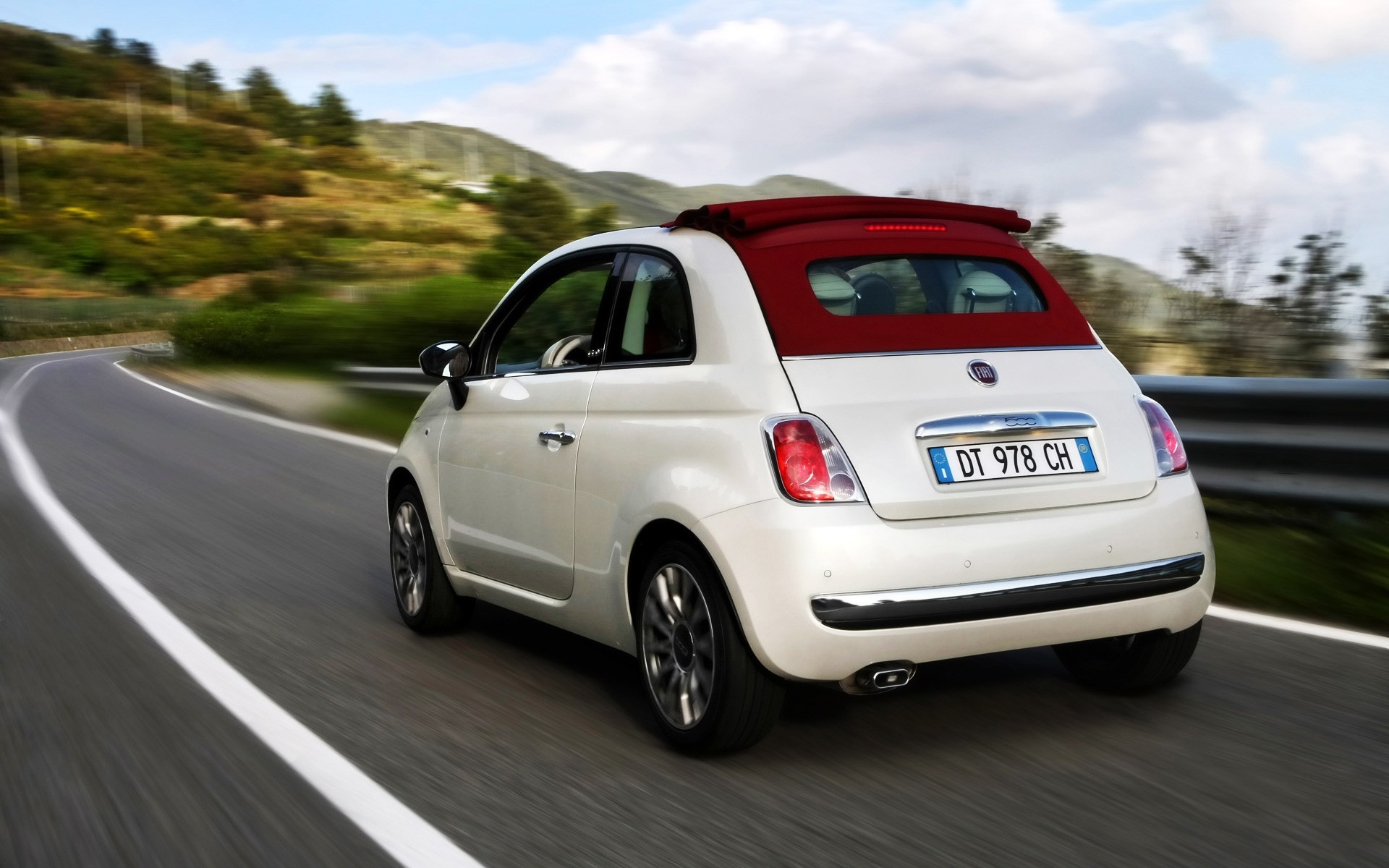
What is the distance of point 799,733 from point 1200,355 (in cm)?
510

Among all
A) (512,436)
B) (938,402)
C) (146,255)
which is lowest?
(146,255)

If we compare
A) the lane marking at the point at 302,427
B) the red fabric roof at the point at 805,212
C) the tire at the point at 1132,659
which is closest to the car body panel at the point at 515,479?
the red fabric roof at the point at 805,212

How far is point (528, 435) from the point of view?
5.56 meters

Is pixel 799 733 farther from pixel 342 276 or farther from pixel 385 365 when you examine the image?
pixel 342 276

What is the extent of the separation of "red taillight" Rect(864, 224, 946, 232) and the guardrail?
105 inches

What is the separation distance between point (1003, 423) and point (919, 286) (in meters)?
0.67

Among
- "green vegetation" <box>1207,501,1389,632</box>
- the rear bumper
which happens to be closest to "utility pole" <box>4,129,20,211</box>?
"green vegetation" <box>1207,501,1389,632</box>

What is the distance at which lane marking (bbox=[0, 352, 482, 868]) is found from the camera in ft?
12.6

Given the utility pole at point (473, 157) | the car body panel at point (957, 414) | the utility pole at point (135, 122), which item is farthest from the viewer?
the utility pole at point (135, 122)

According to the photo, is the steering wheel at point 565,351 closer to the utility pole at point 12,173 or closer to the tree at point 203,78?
the utility pole at point 12,173

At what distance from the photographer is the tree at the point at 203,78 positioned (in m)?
177

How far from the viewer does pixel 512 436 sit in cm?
568

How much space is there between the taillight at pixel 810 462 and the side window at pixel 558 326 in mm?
1313

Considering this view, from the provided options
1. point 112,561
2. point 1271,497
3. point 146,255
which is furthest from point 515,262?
point 146,255
